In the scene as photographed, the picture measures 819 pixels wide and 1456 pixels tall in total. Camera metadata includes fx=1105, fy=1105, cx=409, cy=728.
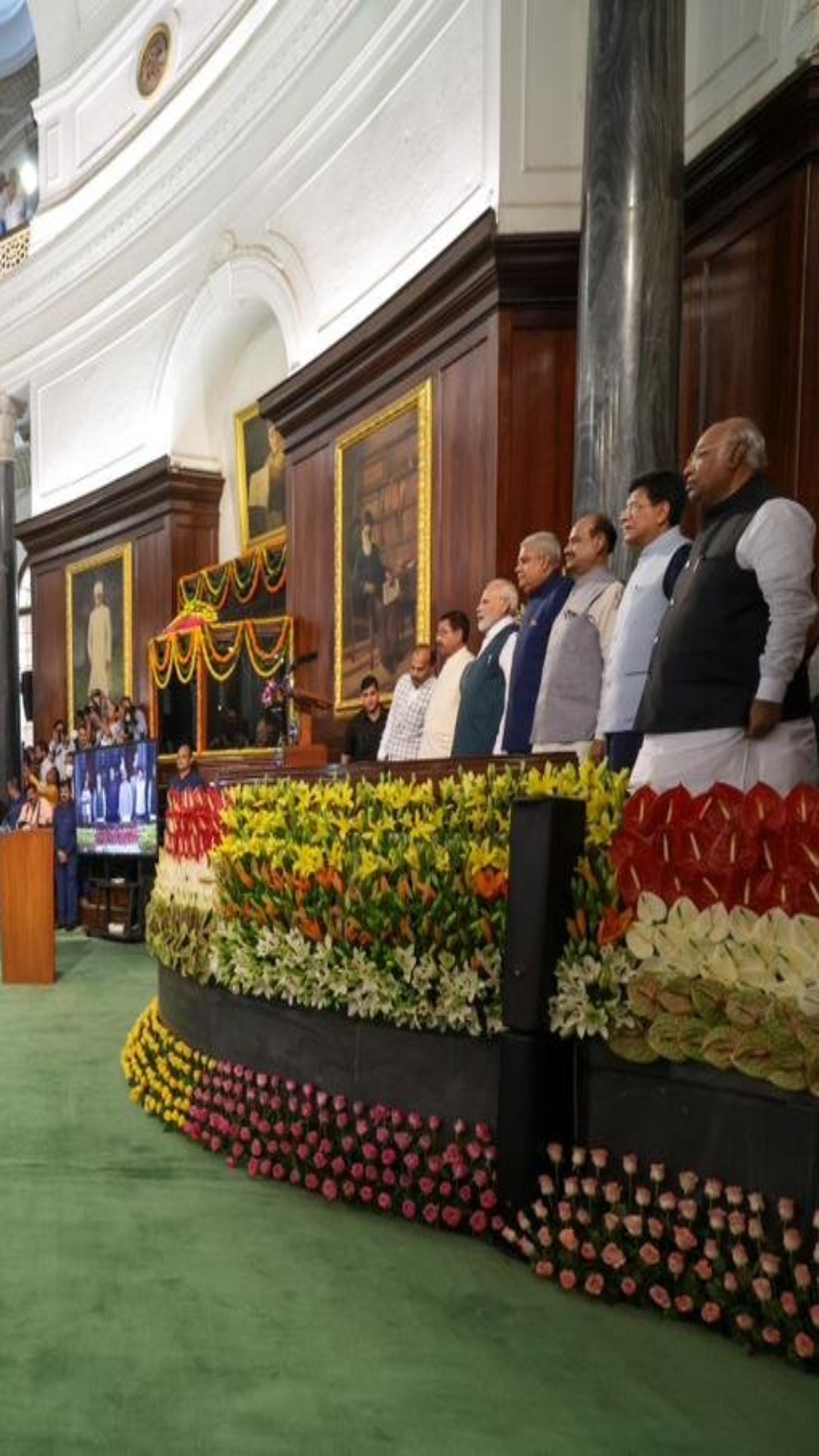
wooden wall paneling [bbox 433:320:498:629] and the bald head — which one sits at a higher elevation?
wooden wall paneling [bbox 433:320:498:629]

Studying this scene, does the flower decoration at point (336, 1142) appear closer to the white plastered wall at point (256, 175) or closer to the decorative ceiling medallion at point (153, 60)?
the white plastered wall at point (256, 175)

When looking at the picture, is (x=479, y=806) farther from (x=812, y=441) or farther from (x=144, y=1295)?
(x=812, y=441)

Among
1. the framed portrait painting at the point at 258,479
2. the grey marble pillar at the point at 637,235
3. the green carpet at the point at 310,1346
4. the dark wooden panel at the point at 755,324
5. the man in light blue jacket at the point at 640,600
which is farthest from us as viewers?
the framed portrait painting at the point at 258,479

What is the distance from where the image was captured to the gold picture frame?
7.94m

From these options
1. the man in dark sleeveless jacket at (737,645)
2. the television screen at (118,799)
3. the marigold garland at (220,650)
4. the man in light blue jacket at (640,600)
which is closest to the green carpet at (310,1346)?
the man in dark sleeveless jacket at (737,645)

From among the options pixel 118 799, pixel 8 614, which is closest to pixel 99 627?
pixel 8 614

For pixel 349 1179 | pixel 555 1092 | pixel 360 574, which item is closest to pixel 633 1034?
pixel 555 1092

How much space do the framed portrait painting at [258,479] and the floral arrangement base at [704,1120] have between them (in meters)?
9.30

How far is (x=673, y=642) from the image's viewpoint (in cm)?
293

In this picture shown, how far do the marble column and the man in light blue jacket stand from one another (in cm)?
1229

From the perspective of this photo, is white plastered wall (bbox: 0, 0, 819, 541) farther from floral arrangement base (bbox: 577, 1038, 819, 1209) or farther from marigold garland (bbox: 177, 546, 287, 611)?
floral arrangement base (bbox: 577, 1038, 819, 1209)

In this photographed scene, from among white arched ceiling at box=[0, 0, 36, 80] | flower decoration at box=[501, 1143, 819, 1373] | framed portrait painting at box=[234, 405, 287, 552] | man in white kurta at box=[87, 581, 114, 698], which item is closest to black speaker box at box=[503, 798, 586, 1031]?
flower decoration at box=[501, 1143, 819, 1373]

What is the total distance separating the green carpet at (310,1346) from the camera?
1.97 m

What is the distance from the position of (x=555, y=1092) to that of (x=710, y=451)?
1705 millimetres
